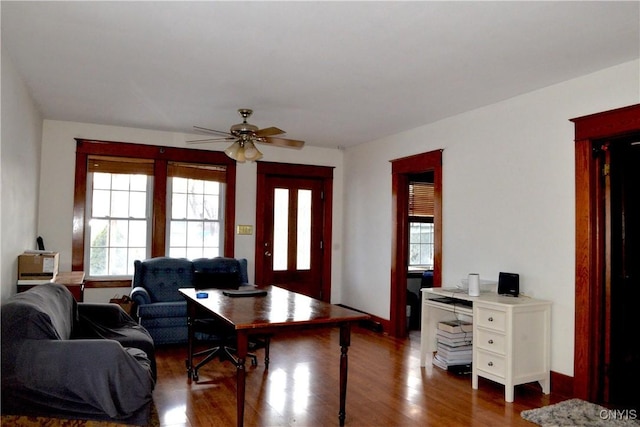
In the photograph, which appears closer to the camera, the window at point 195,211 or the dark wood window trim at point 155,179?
the dark wood window trim at point 155,179

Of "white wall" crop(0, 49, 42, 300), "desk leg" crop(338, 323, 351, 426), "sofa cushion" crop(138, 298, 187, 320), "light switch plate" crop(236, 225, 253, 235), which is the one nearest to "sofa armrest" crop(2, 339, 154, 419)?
"white wall" crop(0, 49, 42, 300)

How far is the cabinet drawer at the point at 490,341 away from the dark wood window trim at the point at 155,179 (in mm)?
3574

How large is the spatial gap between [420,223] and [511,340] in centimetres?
367

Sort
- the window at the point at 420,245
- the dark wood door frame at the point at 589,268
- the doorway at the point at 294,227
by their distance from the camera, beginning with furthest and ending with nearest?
1. the window at the point at 420,245
2. the doorway at the point at 294,227
3. the dark wood door frame at the point at 589,268

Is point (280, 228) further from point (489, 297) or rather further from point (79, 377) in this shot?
point (79, 377)

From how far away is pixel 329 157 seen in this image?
6.95 meters

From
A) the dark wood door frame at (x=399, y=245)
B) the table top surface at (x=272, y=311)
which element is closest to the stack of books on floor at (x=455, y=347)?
the dark wood door frame at (x=399, y=245)

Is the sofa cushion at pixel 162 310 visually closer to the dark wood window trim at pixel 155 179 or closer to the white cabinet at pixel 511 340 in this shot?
the dark wood window trim at pixel 155 179

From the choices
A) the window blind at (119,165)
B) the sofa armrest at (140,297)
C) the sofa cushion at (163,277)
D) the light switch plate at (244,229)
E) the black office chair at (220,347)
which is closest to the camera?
the black office chair at (220,347)

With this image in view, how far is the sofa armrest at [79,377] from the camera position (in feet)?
7.89

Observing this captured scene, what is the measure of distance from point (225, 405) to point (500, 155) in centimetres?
330

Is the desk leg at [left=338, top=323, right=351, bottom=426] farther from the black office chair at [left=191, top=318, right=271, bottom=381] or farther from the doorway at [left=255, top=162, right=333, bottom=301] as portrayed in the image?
the doorway at [left=255, top=162, right=333, bottom=301]

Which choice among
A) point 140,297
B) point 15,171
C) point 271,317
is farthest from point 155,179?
point 271,317

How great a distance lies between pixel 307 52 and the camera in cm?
318
